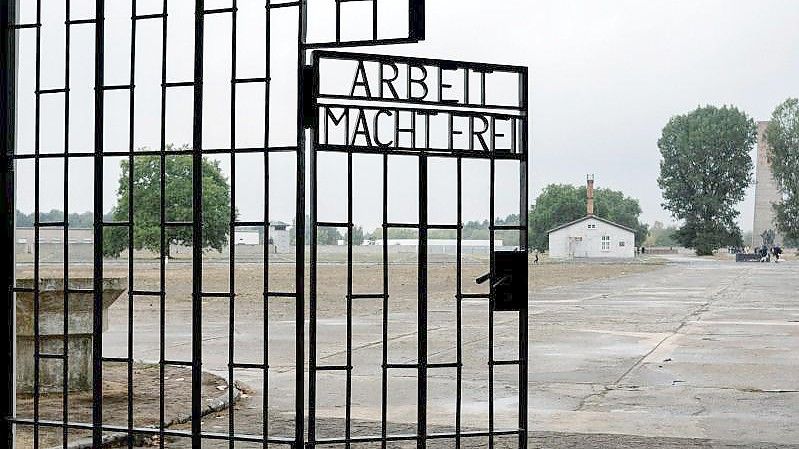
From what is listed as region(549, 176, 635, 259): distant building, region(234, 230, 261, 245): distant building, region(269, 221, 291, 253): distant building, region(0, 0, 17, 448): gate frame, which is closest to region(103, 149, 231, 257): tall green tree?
region(269, 221, 291, 253): distant building

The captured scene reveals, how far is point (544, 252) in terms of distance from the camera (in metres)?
93.6

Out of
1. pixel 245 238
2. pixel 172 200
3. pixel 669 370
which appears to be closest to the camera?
pixel 669 370

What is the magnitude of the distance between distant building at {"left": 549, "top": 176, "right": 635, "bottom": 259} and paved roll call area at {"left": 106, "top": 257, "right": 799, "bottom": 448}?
5815cm

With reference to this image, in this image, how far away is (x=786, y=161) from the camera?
310 feet

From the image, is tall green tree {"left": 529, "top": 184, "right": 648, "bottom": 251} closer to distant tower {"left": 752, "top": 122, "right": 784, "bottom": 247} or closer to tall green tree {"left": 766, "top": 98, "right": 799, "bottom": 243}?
distant tower {"left": 752, "top": 122, "right": 784, "bottom": 247}

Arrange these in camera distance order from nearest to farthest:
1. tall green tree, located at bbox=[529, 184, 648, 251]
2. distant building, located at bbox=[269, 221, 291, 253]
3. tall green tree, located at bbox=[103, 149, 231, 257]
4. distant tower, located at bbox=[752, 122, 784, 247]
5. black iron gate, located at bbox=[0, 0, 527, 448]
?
black iron gate, located at bbox=[0, 0, 527, 448], distant building, located at bbox=[269, 221, 291, 253], tall green tree, located at bbox=[103, 149, 231, 257], tall green tree, located at bbox=[529, 184, 648, 251], distant tower, located at bbox=[752, 122, 784, 247]

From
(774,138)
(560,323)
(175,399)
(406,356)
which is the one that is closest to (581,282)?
(560,323)

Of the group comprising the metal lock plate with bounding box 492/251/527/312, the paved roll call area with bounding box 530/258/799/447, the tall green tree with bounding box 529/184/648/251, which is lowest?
the paved roll call area with bounding box 530/258/799/447

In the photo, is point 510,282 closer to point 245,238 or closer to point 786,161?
point 245,238

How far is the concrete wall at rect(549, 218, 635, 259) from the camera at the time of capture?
268 ft

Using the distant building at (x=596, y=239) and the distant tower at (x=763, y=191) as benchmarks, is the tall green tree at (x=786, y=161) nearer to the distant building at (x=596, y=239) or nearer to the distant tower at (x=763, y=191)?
the distant tower at (x=763, y=191)

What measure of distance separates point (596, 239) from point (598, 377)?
71.2 metres

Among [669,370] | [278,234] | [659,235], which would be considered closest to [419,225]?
[669,370]

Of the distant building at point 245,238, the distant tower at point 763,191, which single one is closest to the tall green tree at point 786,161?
the distant tower at point 763,191
